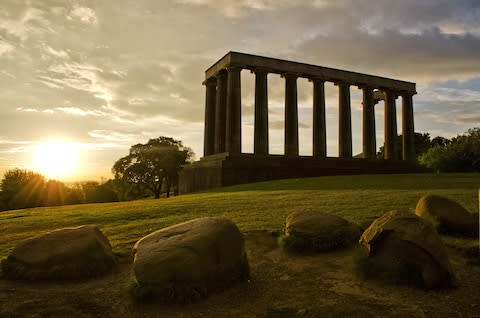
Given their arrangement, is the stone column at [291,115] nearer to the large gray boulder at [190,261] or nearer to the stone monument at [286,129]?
the stone monument at [286,129]

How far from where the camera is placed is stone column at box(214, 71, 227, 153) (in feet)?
162

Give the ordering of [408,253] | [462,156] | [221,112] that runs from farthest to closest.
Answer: [221,112], [462,156], [408,253]

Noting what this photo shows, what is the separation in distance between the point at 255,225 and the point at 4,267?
826 centimetres

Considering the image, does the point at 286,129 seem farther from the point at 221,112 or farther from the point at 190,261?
the point at 190,261

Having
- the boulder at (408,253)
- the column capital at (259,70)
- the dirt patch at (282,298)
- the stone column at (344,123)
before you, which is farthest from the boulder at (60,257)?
the stone column at (344,123)

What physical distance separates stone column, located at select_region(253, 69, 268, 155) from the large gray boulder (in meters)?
35.2

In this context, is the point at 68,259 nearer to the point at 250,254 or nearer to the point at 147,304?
the point at 147,304

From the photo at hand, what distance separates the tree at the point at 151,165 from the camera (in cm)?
6900

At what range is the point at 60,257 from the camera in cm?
1045

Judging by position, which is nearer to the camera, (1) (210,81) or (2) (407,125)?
(1) (210,81)

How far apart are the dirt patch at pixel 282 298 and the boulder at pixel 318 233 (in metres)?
0.96

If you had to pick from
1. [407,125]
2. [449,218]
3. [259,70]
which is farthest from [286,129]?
[449,218]

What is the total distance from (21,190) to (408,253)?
195 feet

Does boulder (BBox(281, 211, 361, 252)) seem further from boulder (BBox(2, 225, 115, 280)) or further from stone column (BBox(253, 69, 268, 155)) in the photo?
stone column (BBox(253, 69, 268, 155))
